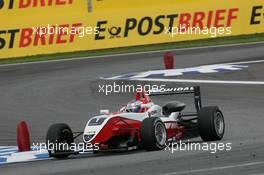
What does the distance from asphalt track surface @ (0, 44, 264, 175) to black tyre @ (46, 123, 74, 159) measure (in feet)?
0.56

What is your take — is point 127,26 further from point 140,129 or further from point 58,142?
point 140,129

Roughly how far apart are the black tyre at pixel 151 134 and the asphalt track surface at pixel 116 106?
13 cm

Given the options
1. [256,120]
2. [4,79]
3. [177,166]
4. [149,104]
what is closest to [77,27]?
[4,79]

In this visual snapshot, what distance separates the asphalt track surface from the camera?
1016cm

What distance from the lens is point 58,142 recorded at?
1197cm

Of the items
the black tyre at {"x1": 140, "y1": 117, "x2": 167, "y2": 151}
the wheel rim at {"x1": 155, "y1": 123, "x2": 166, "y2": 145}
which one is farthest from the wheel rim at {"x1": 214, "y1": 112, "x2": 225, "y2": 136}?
the black tyre at {"x1": 140, "y1": 117, "x2": 167, "y2": 151}

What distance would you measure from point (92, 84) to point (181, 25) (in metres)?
9.80

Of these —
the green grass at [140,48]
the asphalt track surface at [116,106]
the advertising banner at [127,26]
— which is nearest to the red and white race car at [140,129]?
the asphalt track surface at [116,106]

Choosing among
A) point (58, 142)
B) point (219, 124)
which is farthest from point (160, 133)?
point (58, 142)

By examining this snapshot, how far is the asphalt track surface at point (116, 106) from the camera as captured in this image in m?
10.2

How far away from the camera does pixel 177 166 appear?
989 cm

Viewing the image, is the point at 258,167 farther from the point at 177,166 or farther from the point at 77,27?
the point at 77,27

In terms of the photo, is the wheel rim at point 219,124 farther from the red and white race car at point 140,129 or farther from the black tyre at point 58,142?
the black tyre at point 58,142

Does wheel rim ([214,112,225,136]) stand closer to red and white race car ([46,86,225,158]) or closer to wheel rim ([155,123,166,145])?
red and white race car ([46,86,225,158])
